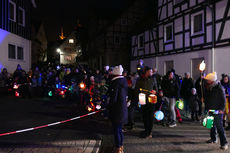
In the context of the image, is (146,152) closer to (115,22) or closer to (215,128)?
(215,128)

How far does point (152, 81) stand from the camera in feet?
22.4

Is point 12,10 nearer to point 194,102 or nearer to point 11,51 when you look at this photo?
point 11,51

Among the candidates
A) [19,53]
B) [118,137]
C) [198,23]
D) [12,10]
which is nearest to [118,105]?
[118,137]

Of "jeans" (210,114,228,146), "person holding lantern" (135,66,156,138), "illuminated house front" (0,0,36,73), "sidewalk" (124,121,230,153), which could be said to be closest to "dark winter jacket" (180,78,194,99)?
"sidewalk" (124,121,230,153)

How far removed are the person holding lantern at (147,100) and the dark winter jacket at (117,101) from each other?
4.91ft

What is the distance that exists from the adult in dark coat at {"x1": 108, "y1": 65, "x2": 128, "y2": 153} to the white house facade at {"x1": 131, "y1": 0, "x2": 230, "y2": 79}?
11803 millimetres

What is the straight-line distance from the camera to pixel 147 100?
6.55 metres

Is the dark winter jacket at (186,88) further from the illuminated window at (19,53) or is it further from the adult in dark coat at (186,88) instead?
the illuminated window at (19,53)

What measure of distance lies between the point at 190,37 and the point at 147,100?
13.3m

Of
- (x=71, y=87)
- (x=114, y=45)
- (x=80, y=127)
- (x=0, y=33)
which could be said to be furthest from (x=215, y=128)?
(x=114, y=45)

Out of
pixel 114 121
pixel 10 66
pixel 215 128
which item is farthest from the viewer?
pixel 10 66

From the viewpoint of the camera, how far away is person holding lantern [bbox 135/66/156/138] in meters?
6.49

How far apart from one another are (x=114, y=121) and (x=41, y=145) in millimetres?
1891

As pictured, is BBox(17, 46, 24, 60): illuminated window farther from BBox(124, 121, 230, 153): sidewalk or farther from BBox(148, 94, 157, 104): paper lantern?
BBox(148, 94, 157, 104): paper lantern
